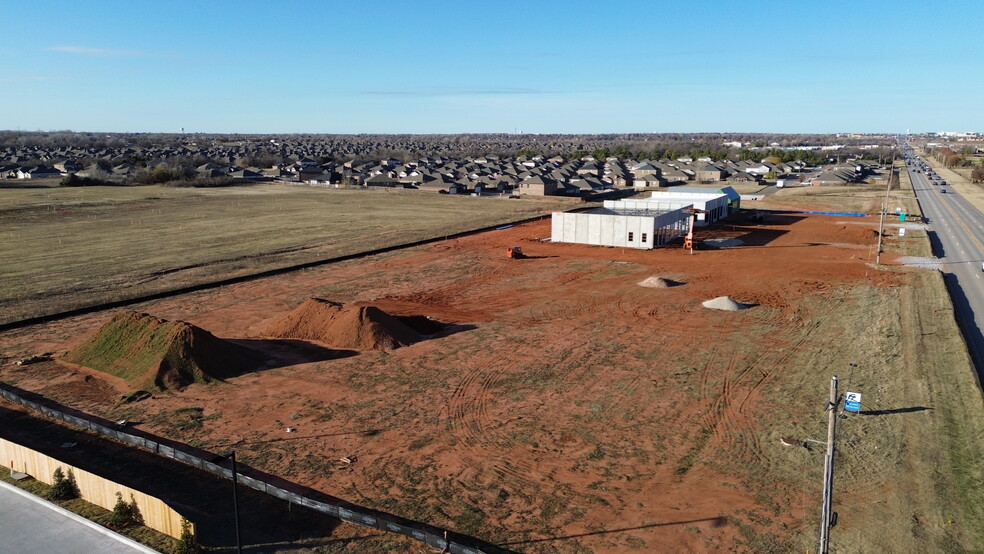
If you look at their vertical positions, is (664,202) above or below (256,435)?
above

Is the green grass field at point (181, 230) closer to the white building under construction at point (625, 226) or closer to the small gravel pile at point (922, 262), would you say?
the white building under construction at point (625, 226)

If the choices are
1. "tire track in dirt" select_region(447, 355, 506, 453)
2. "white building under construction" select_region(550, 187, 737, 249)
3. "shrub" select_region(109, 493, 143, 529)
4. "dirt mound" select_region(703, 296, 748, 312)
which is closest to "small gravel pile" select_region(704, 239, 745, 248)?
"white building under construction" select_region(550, 187, 737, 249)

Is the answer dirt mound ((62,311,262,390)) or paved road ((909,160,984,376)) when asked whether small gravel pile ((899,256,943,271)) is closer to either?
paved road ((909,160,984,376))

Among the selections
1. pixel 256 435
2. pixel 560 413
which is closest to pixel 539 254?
pixel 560 413

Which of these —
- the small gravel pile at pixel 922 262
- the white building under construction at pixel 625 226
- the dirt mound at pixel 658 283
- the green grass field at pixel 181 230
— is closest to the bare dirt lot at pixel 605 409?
the dirt mound at pixel 658 283

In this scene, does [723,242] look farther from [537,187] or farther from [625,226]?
[537,187]

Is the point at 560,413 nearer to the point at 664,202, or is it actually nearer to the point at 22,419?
the point at 22,419

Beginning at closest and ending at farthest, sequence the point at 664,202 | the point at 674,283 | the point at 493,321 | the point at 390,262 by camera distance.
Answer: the point at 493,321 → the point at 674,283 → the point at 390,262 → the point at 664,202
